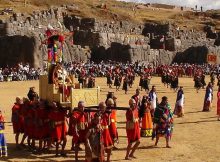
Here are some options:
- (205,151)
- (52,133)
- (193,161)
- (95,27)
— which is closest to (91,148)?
(52,133)

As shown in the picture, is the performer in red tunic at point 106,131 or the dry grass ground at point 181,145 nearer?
the performer in red tunic at point 106,131

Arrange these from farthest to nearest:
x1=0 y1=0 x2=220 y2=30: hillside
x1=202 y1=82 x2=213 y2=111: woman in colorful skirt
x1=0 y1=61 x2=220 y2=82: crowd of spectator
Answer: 1. x1=0 y1=0 x2=220 y2=30: hillside
2. x1=0 y1=61 x2=220 y2=82: crowd of spectator
3. x1=202 y1=82 x2=213 y2=111: woman in colorful skirt

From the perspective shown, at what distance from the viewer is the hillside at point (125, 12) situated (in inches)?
3450

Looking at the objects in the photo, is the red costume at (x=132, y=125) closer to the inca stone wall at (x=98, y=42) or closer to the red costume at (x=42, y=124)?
the red costume at (x=42, y=124)

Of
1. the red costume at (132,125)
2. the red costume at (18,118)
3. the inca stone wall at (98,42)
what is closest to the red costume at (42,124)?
the red costume at (18,118)

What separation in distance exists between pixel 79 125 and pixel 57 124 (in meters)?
1.00

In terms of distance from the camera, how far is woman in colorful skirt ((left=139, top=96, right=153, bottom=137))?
16.1m

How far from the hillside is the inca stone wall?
10044 mm

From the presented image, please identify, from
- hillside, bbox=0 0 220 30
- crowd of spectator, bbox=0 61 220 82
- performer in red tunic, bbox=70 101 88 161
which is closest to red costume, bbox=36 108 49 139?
performer in red tunic, bbox=70 101 88 161

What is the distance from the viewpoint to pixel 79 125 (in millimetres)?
12352

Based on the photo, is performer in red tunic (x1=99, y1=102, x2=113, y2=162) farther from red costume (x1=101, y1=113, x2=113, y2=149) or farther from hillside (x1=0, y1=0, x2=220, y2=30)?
hillside (x1=0, y1=0, x2=220, y2=30)

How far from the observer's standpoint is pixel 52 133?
13188 mm

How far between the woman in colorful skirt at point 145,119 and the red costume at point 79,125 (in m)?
4.03

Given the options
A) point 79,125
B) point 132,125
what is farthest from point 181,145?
point 79,125
